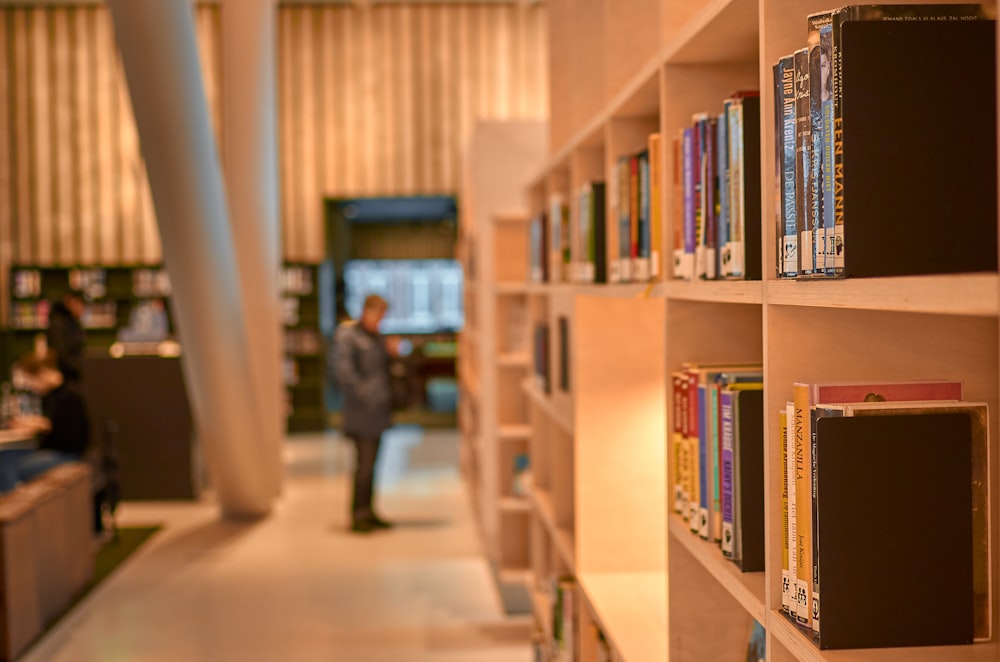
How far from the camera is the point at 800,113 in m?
1.40

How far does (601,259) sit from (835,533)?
1778mm

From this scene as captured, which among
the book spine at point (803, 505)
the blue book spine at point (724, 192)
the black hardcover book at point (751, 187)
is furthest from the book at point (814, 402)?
the blue book spine at point (724, 192)

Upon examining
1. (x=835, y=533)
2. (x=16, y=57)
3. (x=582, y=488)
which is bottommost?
(x=582, y=488)

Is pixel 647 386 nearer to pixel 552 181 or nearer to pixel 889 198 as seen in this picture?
pixel 552 181

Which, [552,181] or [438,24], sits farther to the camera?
[438,24]

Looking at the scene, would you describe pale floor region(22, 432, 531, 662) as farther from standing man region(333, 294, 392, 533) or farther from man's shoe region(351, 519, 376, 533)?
standing man region(333, 294, 392, 533)

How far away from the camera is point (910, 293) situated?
42.7 inches

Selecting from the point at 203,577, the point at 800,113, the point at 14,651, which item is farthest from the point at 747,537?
the point at 203,577

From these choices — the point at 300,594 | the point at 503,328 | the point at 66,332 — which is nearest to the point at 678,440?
the point at 503,328

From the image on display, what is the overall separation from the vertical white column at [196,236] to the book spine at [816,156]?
428 cm

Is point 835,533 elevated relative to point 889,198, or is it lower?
lower

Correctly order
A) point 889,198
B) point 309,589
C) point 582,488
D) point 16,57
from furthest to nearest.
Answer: point 16,57 < point 309,589 < point 582,488 < point 889,198

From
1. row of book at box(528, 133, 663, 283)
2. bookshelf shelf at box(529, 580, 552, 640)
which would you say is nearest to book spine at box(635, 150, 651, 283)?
row of book at box(528, 133, 663, 283)

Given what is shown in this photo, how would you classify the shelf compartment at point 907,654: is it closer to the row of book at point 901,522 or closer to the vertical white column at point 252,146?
the row of book at point 901,522
